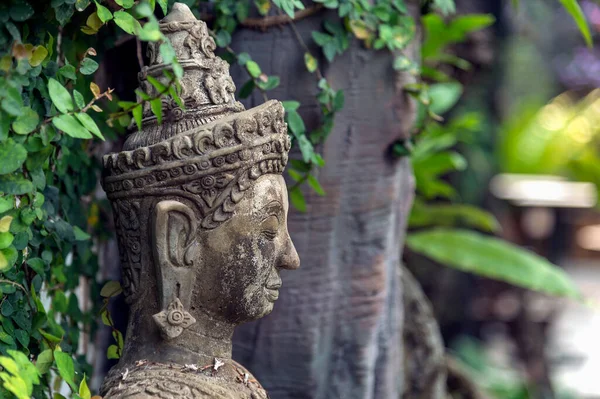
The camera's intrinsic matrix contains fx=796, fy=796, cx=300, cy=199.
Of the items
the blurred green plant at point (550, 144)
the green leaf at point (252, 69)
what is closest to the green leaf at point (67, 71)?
the green leaf at point (252, 69)

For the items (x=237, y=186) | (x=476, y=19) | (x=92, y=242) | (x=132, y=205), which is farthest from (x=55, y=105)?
(x=476, y=19)

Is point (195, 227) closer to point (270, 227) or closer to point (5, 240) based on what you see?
point (270, 227)

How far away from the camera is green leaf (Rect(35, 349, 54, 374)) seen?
1.62 m

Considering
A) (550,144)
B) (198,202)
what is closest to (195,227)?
(198,202)

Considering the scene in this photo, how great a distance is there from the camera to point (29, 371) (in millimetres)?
1487

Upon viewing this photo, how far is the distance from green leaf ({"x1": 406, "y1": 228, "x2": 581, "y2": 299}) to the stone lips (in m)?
2.22

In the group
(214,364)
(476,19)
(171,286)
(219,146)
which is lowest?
(214,364)

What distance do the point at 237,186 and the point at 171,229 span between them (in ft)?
0.55

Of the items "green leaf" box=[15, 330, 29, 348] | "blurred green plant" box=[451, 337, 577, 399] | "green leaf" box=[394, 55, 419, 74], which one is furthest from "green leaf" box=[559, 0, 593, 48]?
"blurred green plant" box=[451, 337, 577, 399]

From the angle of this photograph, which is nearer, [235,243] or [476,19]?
[235,243]

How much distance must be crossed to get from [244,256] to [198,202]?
0.15 m

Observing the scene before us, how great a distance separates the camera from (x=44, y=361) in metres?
1.63

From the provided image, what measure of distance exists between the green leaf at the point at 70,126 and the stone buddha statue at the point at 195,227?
176 mm

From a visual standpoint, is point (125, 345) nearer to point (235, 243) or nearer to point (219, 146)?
point (235, 243)
